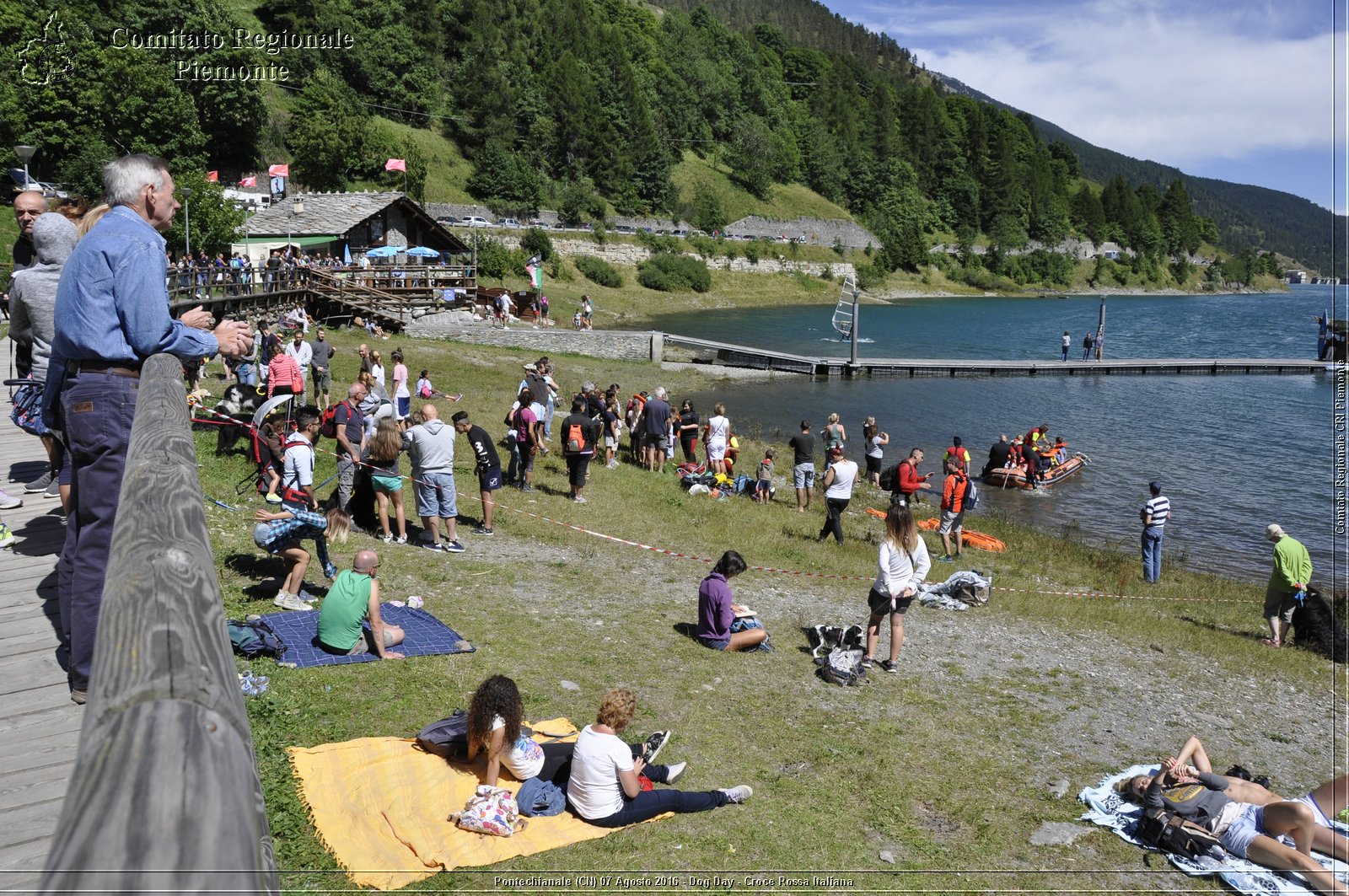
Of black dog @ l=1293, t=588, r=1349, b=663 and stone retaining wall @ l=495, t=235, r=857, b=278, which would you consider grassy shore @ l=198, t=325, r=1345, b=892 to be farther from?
stone retaining wall @ l=495, t=235, r=857, b=278

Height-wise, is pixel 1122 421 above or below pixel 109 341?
below

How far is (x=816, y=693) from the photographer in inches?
377

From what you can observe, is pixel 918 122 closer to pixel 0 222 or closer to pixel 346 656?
pixel 0 222

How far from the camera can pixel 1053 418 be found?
3788 centimetres

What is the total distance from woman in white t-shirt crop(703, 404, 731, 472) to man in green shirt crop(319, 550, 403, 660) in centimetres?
1308

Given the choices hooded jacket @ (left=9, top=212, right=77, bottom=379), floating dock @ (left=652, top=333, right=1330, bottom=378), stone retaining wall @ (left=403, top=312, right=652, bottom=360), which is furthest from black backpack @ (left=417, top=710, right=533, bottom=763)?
floating dock @ (left=652, top=333, right=1330, bottom=378)

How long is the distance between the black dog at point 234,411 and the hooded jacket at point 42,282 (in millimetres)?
8493

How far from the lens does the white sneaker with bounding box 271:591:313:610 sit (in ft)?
30.7

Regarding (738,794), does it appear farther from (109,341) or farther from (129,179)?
(129,179)

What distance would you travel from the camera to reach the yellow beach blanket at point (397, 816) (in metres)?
5.50

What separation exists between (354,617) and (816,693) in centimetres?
479

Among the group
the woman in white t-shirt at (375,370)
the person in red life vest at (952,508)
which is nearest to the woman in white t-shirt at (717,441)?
the person in red life vest at (952,508)

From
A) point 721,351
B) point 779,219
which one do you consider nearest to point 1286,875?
point 721,351

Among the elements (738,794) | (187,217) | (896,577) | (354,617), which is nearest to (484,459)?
(354,617)
